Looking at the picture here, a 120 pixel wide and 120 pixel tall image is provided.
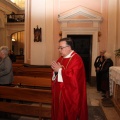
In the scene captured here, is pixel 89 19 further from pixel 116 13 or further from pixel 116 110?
pixel 116 110

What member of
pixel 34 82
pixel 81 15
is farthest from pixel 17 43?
pixel 34 82

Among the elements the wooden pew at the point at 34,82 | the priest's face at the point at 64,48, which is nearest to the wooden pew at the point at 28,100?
the priest's face at the point at 64,48

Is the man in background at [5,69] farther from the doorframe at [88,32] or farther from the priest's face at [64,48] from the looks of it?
the doorframe at [88,32]

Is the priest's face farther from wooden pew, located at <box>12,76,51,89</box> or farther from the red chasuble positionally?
wooden pew, located at <box>12,76,51,89</box>

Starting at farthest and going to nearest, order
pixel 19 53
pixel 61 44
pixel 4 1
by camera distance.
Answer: pixel 19 53 < pixel 4 1 < pixel 61 44

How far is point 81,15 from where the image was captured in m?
8.40

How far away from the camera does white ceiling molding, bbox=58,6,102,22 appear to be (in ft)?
27.1

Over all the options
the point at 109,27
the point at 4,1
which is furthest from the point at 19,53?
the point at 109,27

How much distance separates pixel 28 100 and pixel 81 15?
18.1 feet

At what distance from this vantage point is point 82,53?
9312 mm

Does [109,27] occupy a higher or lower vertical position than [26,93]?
higher

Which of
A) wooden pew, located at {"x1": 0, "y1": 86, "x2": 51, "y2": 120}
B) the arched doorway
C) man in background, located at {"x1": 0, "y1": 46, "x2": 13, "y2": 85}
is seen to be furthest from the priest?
the arched doorway

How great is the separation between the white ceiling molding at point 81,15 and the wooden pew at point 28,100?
519cm

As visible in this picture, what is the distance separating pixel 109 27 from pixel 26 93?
220 inches
